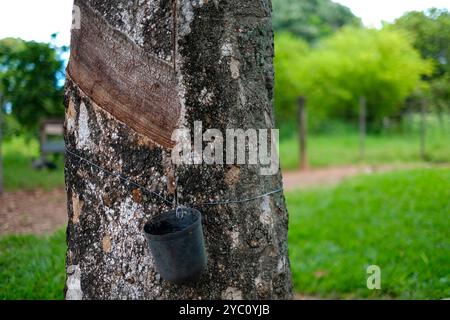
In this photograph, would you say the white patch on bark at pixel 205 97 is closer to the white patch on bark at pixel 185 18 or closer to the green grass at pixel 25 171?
the white patch on bark at pixel 185 18

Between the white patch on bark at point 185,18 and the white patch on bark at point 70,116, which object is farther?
the white patch on bark at point 70,116

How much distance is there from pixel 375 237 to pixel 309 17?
20.4m

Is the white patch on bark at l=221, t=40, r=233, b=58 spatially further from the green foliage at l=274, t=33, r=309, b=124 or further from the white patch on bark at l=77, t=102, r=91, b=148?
the green foliage at l=274, t=33, r=309, b=124

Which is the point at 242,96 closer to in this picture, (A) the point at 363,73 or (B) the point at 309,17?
(A) the point at 363,73

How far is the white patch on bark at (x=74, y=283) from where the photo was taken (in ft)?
7.95

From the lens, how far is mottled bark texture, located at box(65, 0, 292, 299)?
2.26 metres

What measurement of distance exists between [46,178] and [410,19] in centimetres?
725

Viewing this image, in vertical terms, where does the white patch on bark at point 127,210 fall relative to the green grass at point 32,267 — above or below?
above

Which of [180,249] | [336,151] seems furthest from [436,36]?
[180,249]

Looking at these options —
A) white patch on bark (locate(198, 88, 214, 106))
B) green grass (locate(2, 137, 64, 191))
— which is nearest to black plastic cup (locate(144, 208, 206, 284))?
white patch on bark (locate(198, 88, 214, 106))

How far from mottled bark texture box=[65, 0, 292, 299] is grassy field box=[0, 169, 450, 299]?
155 centimetres

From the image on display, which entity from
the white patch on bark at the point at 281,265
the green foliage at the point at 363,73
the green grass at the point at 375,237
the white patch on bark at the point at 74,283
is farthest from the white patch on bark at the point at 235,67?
the green foliage at the point at 363,73

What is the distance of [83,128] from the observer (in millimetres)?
2404

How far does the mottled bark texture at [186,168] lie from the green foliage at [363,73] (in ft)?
44.0
